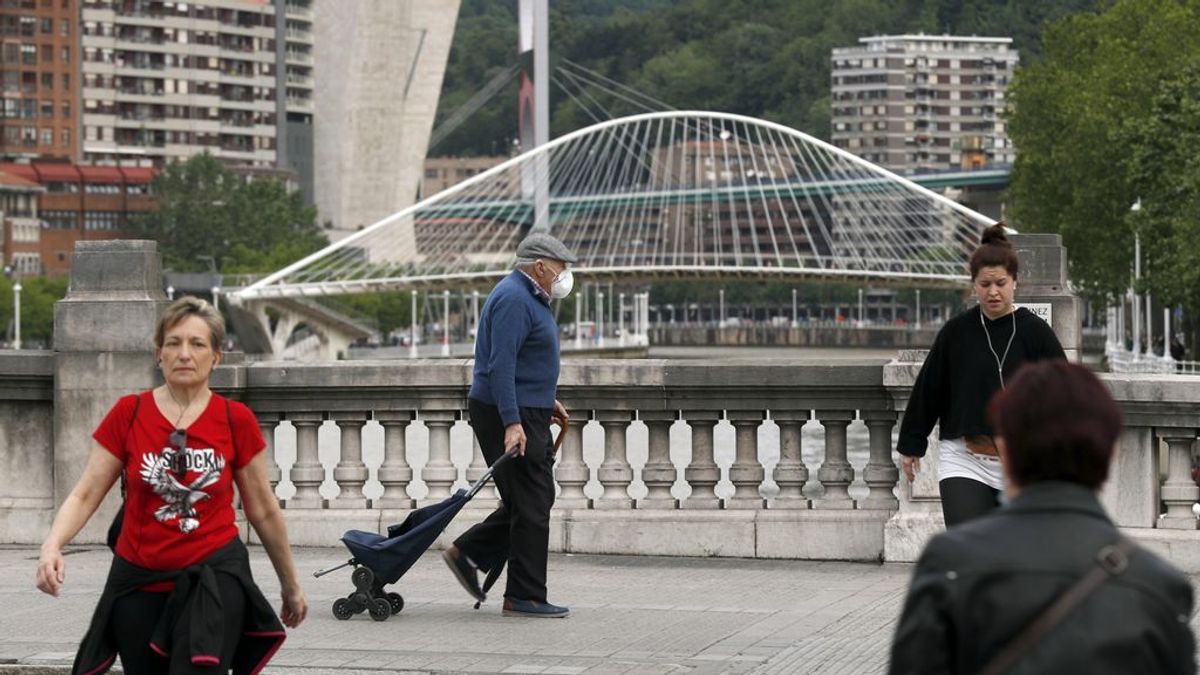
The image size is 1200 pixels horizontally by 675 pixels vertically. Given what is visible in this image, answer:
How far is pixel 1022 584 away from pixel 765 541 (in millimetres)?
9423

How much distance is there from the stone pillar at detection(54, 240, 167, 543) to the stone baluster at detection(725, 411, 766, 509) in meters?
3.13

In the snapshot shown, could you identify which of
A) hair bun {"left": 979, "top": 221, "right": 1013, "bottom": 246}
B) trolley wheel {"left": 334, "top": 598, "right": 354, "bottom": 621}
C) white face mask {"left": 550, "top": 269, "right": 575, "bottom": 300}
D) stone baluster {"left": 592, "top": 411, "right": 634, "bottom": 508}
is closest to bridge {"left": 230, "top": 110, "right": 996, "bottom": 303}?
stone baluster {"left": 592, "top": 411, "right": 634, "bottom": 508}

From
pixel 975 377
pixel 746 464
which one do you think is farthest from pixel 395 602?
pixel 975 377

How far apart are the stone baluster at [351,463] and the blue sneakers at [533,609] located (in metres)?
→ 2.63

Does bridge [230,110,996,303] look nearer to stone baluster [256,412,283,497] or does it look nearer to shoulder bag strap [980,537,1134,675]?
stone baluster [256,412,283,497]

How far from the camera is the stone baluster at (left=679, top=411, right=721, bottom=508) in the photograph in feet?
47.9

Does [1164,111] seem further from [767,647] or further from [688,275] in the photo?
[767,647]

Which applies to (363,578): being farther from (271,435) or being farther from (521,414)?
(271,435)

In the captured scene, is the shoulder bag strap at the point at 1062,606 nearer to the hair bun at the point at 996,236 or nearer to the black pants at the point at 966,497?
the black pants at the point at 966,497

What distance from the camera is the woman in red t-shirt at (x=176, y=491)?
7.76m

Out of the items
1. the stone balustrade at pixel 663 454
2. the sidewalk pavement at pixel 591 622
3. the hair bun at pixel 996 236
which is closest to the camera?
the hair bun at pixel 996 236

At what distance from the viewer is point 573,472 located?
14.8 m

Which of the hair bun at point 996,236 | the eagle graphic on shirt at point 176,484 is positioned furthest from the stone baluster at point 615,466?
the eagle graphic on shirt at point 176,484

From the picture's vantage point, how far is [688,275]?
→ 126 metres
